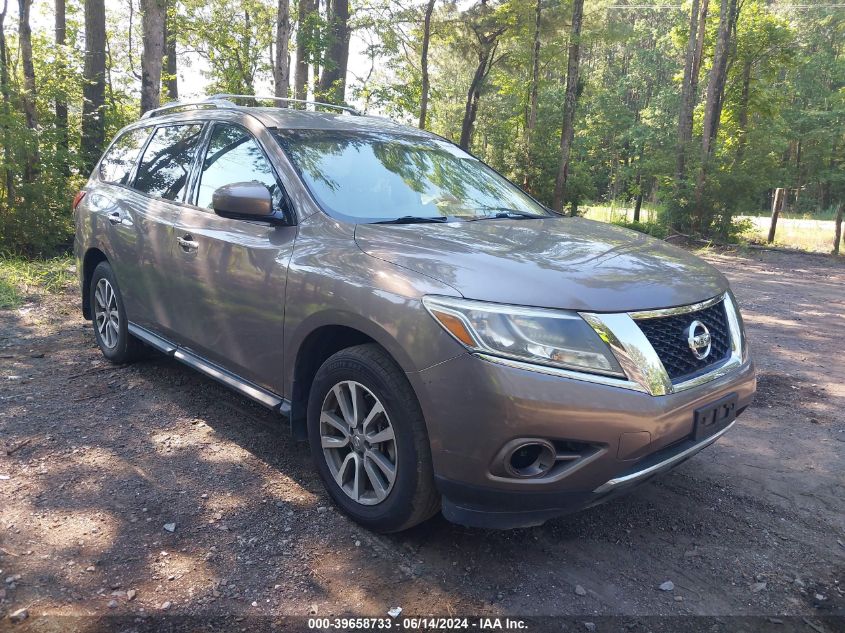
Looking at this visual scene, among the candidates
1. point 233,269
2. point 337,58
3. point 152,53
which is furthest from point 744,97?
point 233,269

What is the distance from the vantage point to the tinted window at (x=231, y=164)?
3391 millimetres

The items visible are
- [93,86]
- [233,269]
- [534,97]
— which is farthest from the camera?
[534,97]

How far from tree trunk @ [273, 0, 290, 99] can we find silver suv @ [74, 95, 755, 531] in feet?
26.1

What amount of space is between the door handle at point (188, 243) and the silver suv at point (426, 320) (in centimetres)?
2

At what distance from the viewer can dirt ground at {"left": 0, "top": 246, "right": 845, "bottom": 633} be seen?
2.39 m

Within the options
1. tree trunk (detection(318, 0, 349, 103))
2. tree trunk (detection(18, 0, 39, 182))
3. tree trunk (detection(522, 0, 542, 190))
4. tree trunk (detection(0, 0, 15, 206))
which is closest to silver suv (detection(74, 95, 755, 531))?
tree trunk (detection(0, 0, 15, 206))

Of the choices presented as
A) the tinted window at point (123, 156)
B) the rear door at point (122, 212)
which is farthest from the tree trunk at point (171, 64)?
the rear door at point (122, 212)

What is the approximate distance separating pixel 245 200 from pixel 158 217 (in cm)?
139

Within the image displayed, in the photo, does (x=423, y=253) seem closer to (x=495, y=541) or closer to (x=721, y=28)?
(x=495, y=541)

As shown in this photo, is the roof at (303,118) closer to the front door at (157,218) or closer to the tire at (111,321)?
the front door at (157,218)

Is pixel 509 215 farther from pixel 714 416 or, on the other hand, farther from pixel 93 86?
pixel 93 86

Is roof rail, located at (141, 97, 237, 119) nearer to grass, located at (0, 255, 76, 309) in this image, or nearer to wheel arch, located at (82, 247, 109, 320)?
wheel arch, located at (82, 247, 109, 320)

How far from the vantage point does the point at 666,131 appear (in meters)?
36.8

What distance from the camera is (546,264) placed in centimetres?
255
